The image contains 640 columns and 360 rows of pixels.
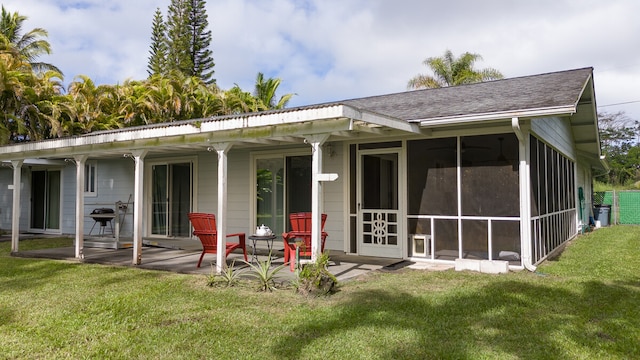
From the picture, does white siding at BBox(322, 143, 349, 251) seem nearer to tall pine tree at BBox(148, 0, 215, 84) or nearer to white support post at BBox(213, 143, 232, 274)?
white support post at BBox(213, 143, 232, 274)

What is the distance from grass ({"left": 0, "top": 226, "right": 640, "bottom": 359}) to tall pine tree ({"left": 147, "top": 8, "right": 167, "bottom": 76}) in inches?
761

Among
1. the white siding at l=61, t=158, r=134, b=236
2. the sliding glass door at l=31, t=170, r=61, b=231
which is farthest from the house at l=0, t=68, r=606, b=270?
the sliding glass door at l=31, t=170, r=61, b=231

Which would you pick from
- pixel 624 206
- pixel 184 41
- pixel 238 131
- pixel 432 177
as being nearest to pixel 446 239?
pixel 432 177

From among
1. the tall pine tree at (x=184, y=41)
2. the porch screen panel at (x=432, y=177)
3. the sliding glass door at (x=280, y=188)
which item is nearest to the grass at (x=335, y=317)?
the porch screen panel at (x=432, y=177)

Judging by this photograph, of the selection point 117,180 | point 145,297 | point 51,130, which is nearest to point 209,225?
point 145,297

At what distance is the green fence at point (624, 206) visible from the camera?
1698 centimetres

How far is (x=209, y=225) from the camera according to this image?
673cm

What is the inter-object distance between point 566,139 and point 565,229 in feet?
7.44

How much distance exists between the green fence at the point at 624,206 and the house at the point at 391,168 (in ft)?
27.3

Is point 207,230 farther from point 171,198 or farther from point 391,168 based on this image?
point 171,198

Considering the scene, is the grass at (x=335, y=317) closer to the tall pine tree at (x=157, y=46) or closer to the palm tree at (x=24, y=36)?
the palm tree at (x=24, y=36)

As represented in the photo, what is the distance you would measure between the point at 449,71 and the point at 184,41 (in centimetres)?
1439

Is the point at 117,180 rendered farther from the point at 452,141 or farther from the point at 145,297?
the point at 452,141

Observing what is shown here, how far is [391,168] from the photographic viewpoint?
7.85 m
